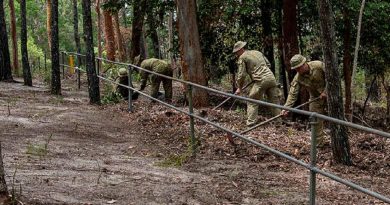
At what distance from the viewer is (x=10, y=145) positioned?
805 cm

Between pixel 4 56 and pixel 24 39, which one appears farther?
pixel 4 56

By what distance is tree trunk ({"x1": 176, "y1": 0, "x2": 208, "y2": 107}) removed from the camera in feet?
41.2

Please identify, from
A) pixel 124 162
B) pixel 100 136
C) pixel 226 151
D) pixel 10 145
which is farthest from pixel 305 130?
pixel 10 145

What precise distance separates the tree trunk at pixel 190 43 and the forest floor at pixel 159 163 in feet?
3.88

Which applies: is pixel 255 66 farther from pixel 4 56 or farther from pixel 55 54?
pixel 4 56

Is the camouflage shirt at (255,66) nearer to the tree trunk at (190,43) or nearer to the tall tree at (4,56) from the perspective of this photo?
the tree trunk at (190,43)

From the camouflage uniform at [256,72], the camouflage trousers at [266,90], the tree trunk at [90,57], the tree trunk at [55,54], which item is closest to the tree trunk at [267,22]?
the tree trunk at [90,57]

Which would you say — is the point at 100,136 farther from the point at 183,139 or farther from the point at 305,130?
the point at 305,130

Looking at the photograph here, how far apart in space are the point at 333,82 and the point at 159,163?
2.64m

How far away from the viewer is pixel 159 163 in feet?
25.2

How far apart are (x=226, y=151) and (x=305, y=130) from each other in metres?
3.01

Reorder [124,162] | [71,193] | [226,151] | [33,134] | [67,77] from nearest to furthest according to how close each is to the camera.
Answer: [71,193]
[124,162]
[226,151]
[33,134]
[67,77]

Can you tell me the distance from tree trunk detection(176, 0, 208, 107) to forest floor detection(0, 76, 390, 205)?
1182 mm

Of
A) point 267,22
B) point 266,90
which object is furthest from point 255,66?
point 267,22
